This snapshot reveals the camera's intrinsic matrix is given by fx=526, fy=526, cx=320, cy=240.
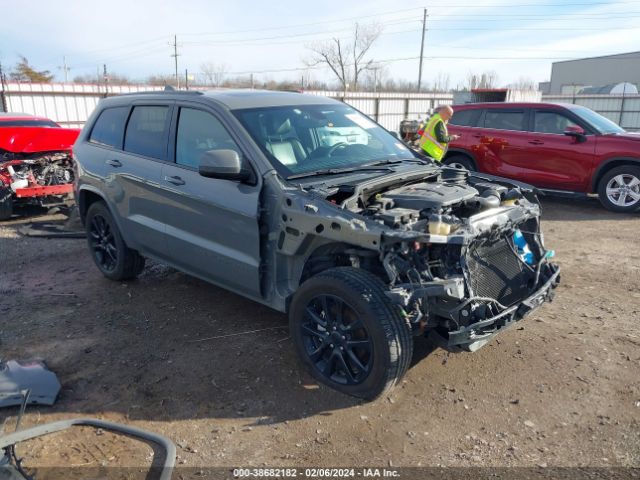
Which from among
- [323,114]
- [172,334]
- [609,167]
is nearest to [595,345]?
[323,114]

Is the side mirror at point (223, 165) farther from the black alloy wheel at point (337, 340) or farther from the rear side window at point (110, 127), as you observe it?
the rear side window at point (110, 127)

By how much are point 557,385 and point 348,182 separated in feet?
6.50

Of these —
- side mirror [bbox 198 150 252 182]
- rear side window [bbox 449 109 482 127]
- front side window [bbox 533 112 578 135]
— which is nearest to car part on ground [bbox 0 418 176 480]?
side mirror [bbox 198 150 252 182]

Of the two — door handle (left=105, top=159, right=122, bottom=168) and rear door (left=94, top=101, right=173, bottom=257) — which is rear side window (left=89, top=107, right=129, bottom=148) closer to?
rear door (left=94, top=101, right=173, bottom=257)

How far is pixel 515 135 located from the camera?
9.11 meters

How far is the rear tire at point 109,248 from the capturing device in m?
5.30

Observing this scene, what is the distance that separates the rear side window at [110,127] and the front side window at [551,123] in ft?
22.4

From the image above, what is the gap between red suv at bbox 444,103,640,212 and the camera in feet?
27.2

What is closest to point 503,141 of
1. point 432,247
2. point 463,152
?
point 463,152

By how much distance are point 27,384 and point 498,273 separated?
3.27 m

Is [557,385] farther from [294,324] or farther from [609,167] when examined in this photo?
[609,167]

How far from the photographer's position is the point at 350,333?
11.0 feet

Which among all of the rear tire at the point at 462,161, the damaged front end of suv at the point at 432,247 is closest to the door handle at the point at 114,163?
the damaged front end of suv at the point at 432,247

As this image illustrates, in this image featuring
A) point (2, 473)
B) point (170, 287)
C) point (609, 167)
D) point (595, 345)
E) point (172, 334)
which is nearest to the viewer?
point (2, 473)
